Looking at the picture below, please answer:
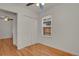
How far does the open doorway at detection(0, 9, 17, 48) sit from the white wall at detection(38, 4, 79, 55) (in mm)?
329

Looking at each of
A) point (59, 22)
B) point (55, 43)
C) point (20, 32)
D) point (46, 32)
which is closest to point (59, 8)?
point (59, 22)

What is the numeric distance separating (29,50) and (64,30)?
1.70 feet

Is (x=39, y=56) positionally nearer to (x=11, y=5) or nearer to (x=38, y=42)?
(x=38, y=42)

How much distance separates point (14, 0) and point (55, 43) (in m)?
0.73

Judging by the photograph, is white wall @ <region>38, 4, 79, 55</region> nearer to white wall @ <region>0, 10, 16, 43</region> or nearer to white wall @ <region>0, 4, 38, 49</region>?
white wall @ <region>0, 4, 38, 49</region>

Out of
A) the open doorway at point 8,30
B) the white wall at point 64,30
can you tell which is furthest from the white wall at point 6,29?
the white wall at point 64,30

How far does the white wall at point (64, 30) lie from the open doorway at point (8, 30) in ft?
1.08

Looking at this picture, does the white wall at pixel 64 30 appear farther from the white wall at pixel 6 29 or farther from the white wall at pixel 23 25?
the white wall at pixel 6 29

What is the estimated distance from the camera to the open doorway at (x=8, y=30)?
4.09 ft

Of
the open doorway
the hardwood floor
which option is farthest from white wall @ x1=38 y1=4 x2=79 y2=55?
the open doorway

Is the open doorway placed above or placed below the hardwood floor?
above

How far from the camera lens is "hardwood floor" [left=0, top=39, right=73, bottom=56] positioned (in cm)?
119

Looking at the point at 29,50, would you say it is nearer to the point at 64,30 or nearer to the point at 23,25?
the point at 23,25

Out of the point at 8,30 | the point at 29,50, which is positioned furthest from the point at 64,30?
the point at 8,30
